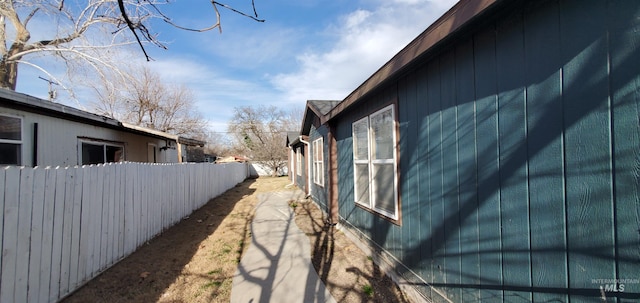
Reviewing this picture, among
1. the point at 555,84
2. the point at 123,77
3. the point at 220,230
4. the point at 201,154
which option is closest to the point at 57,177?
the point at 220,230

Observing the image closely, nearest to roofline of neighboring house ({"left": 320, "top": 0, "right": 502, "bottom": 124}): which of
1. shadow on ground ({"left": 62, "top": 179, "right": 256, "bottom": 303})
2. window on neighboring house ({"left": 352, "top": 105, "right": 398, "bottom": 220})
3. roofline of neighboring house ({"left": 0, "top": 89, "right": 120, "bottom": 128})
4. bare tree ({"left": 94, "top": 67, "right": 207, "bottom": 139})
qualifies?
window on neighboring house ({"left": 352, "top": 105, "right": 398, "bottom": 220})

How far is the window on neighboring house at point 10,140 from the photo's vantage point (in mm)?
5141

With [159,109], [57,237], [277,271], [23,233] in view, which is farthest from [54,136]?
[159,109]

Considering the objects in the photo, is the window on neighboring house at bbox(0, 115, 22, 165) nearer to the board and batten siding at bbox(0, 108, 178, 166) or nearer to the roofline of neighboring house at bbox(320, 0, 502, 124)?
the board and batten siding at bbox(0, 108, 178, 166)

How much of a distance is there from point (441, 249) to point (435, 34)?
1948 millimetres

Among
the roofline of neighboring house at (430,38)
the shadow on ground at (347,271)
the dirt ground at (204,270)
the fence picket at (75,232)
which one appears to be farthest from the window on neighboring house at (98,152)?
the roofline of neighboring house at (430,38)

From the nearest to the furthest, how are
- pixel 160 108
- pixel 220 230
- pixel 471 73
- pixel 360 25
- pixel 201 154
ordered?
1. pixel 471 73
2. pixel 220 230
3. pixel 360 25
4. pixel 160 108
5. pixel 201 154

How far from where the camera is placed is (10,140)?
5.26 metres

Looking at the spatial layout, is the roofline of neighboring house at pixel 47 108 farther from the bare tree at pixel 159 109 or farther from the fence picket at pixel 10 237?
the bare tree at pixel 159 109

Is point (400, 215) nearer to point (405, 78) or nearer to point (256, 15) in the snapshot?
point (405, 78)

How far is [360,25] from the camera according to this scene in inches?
309

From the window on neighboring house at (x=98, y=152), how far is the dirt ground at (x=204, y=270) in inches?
130

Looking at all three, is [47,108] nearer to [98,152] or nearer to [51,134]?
[51,134]

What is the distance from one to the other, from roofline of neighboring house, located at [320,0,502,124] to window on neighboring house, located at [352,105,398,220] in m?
0.45
